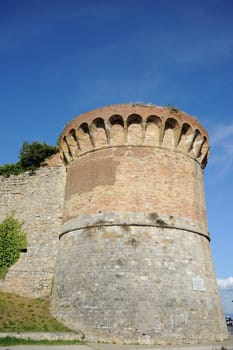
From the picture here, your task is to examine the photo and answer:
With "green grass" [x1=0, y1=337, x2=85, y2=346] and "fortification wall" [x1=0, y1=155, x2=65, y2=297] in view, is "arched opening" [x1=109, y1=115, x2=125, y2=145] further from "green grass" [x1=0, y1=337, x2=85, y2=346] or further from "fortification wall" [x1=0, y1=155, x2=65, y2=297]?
"green grass" [x1=0, y1=337, x2=85, y2=346]

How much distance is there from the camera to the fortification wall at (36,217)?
1448 centimetres

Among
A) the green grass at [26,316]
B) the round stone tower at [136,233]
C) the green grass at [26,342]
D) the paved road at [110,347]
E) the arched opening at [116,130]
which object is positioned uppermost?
the arched opening at [116,130]

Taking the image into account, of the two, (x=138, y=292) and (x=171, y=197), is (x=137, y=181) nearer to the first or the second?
(x=171, y=197)

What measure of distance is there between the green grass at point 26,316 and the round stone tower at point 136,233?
439mm

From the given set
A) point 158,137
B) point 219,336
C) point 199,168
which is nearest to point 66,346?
point 219,336

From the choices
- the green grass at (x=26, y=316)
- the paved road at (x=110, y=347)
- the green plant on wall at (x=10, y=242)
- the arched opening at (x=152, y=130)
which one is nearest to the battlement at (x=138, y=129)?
the arched opening at (x=152, y=130)

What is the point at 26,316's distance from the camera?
39.1 feet

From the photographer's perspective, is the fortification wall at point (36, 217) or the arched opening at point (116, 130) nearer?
the arched opening at point (116, 130)

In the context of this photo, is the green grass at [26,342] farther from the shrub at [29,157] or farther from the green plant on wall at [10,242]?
the shrub at [29,157]

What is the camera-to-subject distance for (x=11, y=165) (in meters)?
17.3

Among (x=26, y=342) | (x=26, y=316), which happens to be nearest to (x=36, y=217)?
(x=26, y=316)

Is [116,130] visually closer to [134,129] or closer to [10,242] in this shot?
[134,129]

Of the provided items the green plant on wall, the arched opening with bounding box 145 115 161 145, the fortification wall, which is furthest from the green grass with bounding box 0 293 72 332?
the arched opening with bounding box 145 115 161 145

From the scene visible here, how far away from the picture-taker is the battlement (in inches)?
548
